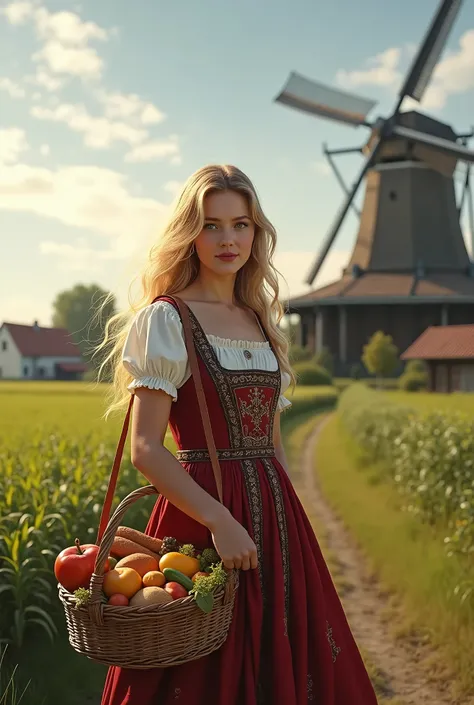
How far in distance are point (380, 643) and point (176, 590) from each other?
10.1 feet

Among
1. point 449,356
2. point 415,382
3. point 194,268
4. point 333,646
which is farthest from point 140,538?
point 415,382

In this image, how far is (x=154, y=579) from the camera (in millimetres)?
2119

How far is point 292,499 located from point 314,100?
1299 inches

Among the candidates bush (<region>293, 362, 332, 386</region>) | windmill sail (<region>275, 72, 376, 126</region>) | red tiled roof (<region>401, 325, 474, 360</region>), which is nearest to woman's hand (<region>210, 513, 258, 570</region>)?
red tiled roof (<region>401, 325, 474, 360</region>)

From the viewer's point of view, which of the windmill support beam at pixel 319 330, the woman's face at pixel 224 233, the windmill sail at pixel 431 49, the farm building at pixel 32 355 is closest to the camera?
the woman's face at pixel 224 233

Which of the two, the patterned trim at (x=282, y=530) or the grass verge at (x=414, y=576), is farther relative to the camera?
the grass verge at (x=414, y=576)

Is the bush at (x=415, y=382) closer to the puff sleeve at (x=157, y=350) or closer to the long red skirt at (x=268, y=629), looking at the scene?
the long red skirt at (x=268, y=629)

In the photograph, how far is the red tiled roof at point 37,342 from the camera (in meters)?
50.7

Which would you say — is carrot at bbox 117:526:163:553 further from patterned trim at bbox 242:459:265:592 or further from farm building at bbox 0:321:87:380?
farm building at bbox 0:321:87:380

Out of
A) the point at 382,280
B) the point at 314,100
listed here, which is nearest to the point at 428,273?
the point at 382,280

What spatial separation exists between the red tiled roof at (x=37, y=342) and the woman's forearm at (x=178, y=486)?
49.1 meters

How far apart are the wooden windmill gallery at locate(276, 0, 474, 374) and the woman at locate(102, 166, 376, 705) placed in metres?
30.6

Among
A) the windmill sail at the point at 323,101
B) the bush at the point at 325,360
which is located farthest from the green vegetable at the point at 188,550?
the windmill sail at the point at 323,101

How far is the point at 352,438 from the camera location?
13.5 metres
